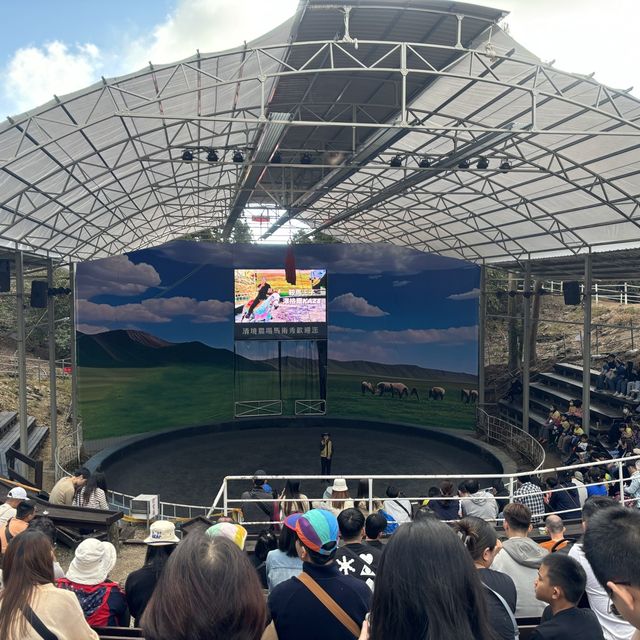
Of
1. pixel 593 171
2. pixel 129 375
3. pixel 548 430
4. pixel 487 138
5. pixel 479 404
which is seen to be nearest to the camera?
pixel 487 138

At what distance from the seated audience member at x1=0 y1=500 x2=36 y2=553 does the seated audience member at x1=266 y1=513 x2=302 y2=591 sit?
1.66m

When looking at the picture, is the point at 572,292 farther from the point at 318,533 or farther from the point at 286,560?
the point at 318,533

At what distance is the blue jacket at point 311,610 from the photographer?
6.48 ft

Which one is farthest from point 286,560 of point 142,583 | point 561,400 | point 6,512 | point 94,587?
point 561,400

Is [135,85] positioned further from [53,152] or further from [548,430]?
[548,430]

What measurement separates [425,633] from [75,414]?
16.8m

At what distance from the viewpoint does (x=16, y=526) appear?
4.00 metres

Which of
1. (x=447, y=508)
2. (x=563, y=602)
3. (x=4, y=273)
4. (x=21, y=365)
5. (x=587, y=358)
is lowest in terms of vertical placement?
(x=447, y=508)

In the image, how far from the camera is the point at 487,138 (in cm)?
1017

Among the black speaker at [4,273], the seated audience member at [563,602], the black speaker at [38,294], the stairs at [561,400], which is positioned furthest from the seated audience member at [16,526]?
the stairs at [561,400]

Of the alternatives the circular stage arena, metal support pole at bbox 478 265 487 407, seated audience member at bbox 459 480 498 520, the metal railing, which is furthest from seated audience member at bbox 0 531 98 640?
metal support pole at bbox 478 265 487 407

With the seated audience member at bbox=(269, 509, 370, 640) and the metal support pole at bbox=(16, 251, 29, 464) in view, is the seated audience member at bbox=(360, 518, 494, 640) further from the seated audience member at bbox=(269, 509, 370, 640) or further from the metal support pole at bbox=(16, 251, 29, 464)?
the metal support pole at bbox=(16, 251, 29, 464)

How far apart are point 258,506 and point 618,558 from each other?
9.34m

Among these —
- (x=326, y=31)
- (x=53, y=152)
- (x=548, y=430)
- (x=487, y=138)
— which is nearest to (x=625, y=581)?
(x=326, y=31)
